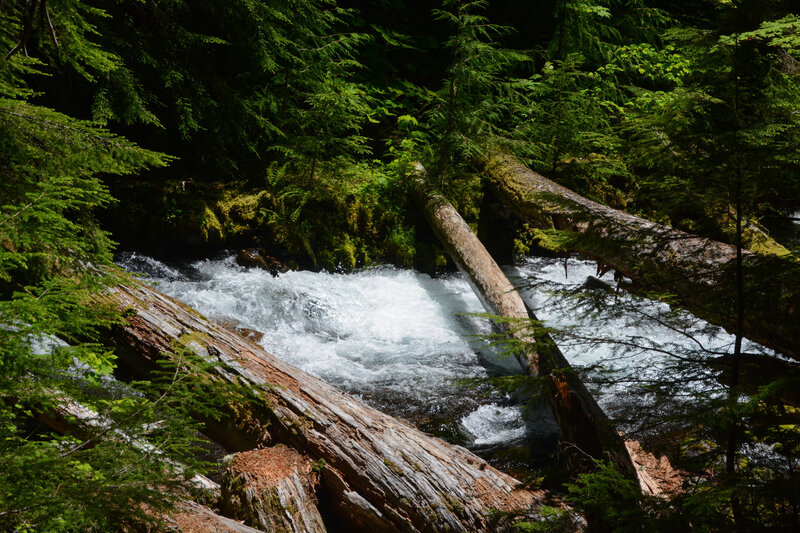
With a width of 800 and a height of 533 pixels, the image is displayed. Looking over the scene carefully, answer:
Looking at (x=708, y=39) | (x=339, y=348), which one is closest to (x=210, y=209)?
(x=339, y=348)

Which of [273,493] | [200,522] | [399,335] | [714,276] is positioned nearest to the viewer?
[714,276]

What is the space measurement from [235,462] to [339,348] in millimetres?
2895

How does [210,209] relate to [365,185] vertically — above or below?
below

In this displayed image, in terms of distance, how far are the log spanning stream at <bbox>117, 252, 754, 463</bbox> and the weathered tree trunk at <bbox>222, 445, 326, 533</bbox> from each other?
1.84 meters

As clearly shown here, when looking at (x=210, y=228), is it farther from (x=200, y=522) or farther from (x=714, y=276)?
(x=714, y=276)

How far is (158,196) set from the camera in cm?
664

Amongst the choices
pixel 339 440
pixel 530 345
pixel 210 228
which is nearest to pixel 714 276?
pixel 530 345

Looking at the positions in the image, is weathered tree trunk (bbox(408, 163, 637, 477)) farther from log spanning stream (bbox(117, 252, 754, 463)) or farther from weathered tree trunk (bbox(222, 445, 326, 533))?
weathered tree trunk (bbox(222, 445, 326, 533))

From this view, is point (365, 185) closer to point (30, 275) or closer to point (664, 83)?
point (30, 275)

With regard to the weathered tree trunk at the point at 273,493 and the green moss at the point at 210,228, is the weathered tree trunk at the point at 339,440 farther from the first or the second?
the green moss at the point at 210,228

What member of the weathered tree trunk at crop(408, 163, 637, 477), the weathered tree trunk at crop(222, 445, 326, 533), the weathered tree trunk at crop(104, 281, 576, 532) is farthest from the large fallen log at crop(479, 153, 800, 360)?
the weathered tree trunk at crop(222, 445, 326, 533)

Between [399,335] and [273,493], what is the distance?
3.52 m

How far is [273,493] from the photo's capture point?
2539 millimetres

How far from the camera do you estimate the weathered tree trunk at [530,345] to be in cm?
240
